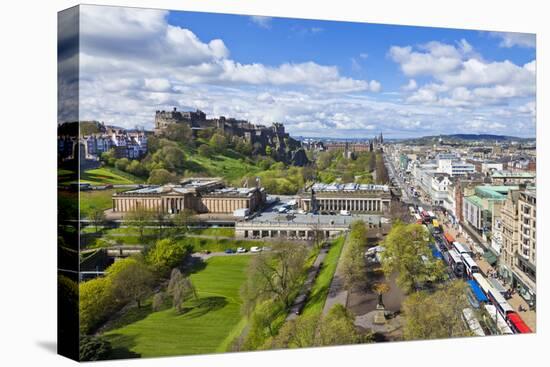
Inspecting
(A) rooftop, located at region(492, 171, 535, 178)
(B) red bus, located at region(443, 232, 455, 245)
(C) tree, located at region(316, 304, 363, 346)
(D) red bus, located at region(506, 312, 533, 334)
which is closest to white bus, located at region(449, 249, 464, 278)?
(B) red bus, located at region(443, 232, 455, 245)

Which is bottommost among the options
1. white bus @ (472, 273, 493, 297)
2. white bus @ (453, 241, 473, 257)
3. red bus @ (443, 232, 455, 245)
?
white bus @ (472, 273, 493, 297)

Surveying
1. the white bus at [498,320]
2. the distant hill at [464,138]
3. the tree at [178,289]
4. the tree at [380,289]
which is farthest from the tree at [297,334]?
the distant hill at [464,138]

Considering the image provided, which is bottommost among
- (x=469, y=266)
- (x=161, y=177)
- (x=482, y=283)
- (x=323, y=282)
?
(x=482, y=283)

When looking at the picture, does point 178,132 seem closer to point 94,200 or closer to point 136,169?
point 136,169

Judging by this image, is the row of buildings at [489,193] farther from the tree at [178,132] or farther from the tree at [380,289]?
the tree at [178,132]

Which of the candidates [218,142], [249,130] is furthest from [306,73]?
[218,142]

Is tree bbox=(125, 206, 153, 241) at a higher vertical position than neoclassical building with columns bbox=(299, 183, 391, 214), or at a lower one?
lower

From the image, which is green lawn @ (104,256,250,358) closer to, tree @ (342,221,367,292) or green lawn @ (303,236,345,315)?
green lawn @ (303,236,345,315)
